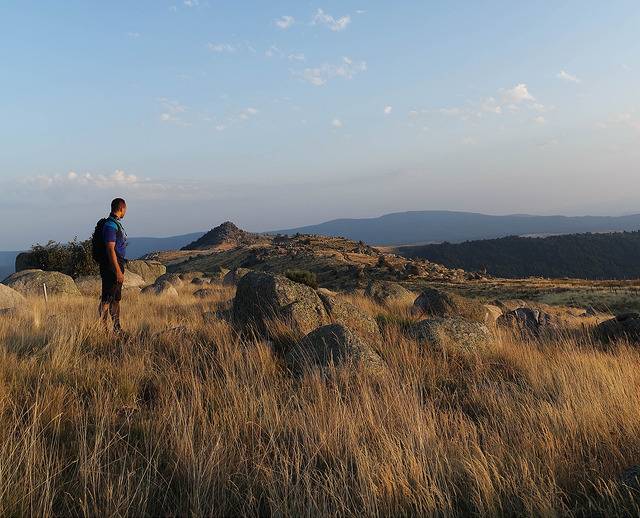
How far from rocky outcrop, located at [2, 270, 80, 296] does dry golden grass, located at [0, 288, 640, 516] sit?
12.2 m

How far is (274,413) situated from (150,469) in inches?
39.8

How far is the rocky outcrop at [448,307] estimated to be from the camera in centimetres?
1011

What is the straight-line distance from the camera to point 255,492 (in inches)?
98.6

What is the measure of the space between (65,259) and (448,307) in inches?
803

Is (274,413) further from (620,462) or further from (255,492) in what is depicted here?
(620,462)

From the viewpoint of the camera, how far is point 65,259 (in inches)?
910

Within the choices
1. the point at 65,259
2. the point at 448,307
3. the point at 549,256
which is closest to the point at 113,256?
the point at 448,307

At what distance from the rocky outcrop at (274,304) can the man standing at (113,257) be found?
2.15m

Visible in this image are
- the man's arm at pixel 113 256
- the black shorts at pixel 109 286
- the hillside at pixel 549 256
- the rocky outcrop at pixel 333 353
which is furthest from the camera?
the hillside at pixel 549 256

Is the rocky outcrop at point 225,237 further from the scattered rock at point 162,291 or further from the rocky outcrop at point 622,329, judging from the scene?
the rocky outcrop at point 622,329

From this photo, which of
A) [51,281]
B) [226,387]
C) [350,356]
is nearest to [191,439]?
[226,387]

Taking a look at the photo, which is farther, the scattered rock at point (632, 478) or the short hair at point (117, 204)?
the short hair at point (117, 204)

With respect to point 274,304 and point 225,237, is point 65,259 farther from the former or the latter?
point 225,237

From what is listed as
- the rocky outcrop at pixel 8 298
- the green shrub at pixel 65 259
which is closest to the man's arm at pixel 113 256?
the rocky outcrop at pixel 8 298
